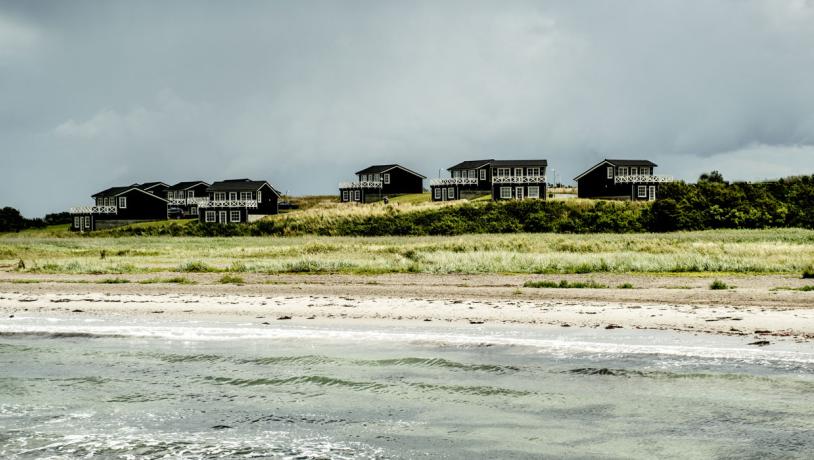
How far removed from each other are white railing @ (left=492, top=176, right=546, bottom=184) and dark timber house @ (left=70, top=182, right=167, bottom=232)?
54.3 meters

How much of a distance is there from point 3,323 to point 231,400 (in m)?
12.6

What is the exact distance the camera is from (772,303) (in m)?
23.2

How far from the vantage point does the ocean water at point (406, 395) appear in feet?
35.9

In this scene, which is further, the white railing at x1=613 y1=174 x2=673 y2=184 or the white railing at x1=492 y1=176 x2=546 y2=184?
the white railing at x1=613 y1=174 x2=673 y2=184

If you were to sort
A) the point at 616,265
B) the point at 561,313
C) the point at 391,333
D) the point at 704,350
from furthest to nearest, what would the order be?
the point at 616,265 → the point at 561,313 → the point at 391,333 → the point at 704,350

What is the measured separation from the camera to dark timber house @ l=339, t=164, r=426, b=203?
465 feet

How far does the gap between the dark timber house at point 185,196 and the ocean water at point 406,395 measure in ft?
388

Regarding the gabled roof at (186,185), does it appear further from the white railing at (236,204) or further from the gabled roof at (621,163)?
the gabled roof at (621,163)

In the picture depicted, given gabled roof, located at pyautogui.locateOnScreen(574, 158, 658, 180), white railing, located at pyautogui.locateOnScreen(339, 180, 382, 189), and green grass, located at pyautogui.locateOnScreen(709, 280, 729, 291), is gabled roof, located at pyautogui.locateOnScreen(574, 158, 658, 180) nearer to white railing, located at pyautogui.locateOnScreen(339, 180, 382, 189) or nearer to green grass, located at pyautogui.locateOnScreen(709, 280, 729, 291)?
white railing, located at pyautogui.locateOnScreen(339, 180, 382, 189)

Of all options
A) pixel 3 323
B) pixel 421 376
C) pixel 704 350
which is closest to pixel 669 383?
pixel 704 350

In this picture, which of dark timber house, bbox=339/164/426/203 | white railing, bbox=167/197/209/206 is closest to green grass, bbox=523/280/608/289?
white railing, bbox=167/197/209/206

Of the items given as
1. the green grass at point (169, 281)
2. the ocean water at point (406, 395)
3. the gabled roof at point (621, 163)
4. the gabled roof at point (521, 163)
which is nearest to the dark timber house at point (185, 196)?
the gabled roof at point (521, 163)

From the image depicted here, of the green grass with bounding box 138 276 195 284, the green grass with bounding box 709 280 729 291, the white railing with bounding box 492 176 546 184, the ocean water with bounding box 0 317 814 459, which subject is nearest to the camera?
the ocean water with bounding box 0 317 814 459

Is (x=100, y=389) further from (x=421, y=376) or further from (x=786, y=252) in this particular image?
(x=786, y=252)
